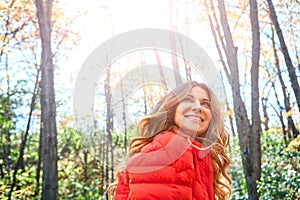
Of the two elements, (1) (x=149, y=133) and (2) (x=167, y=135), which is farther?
(1) (x=149, y=133)

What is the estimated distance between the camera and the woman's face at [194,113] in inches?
62.8

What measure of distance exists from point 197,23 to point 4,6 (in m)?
5.39

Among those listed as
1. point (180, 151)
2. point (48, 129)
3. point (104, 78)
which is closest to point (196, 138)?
point (180, 151)

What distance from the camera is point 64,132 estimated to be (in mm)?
14016

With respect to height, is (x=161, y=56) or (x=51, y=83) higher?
(x=51, y=83)

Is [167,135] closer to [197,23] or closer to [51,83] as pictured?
[51,83]

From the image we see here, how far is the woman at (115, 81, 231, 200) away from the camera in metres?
1.31

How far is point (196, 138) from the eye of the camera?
165 centimetres

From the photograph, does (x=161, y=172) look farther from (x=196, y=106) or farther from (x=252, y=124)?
(x=252, y=124)

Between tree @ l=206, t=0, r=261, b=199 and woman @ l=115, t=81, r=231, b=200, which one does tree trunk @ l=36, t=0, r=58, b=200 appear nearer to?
tree @ l=206, t=0, r=261, b=199

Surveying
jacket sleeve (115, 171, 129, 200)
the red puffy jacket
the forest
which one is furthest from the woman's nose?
the forest

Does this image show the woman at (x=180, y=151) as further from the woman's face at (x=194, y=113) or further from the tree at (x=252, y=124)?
the tree at (x=252, y=124)

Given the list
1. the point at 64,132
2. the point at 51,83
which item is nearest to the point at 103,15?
the point at 64,132

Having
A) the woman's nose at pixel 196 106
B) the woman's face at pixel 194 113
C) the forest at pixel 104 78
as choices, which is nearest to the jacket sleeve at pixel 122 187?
the woman's face at pixel 194 113
